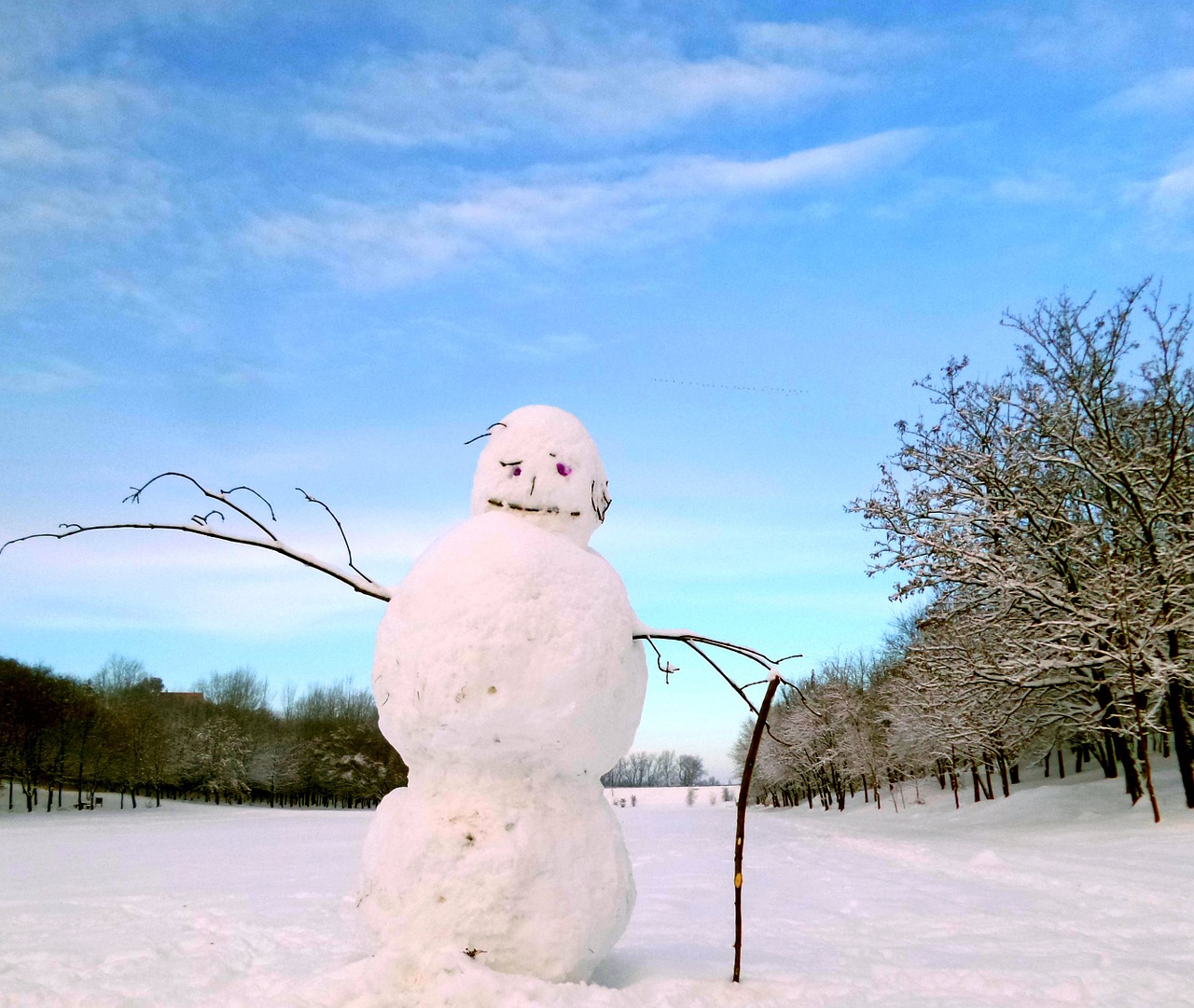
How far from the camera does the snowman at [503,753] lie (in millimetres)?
4457

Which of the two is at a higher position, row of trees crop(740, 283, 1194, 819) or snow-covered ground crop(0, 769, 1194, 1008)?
row of trees crop(740, 283, 1194, 819)

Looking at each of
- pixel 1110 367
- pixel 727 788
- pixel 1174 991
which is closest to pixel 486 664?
pixel 1174 991

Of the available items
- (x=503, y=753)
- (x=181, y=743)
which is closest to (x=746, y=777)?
(x=503, y=753)

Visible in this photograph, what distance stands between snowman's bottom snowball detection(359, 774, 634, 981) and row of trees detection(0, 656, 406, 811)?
42.4 metres

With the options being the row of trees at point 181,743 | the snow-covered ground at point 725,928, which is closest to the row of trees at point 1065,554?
the snow-covered ground at point 725,928

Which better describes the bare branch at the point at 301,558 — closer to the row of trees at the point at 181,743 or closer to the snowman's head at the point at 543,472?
the snowman's head at the point at 543,472

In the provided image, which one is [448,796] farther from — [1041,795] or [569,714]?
[1041,795]

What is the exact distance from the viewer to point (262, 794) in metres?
61.3

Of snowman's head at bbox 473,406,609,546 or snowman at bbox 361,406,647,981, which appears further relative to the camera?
snowman's head at bbox 473,406,609,546

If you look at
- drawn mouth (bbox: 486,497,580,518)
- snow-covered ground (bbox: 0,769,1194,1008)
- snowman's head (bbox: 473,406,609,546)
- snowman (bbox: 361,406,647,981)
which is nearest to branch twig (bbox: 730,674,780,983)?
snow-covered ground (bbox: 0,769,1194,1008)

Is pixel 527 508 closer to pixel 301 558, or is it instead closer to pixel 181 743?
pixel 301 558

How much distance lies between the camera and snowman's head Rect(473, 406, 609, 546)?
16.6 ft

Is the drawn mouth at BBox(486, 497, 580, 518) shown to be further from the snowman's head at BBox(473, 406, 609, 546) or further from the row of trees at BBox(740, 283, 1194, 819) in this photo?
the row of trees at BBox(740, 283, 1194, 819)

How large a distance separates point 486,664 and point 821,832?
2174 cm
